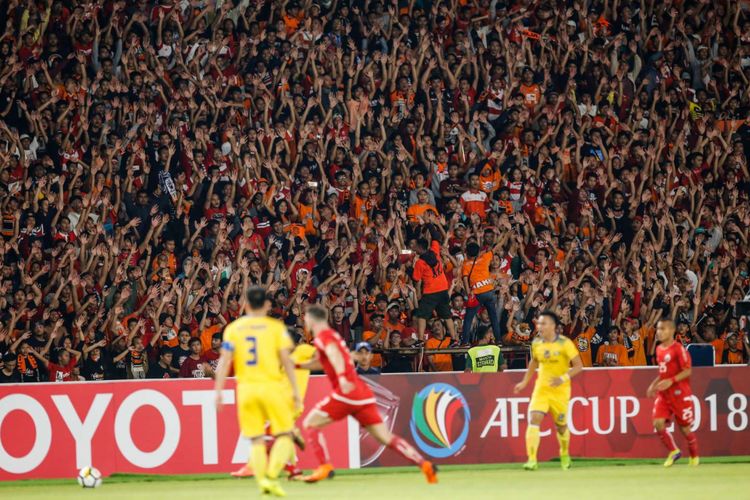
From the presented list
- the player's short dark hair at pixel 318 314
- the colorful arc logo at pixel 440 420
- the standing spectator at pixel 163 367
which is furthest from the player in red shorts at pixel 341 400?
the standing spectator at pixel 163 367

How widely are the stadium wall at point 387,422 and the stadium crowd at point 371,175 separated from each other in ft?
5.92

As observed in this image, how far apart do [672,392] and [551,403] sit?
1675 mm

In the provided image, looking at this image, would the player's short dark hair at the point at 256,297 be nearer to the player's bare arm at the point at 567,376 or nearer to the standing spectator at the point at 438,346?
the player's bare arm at the point at 567,376

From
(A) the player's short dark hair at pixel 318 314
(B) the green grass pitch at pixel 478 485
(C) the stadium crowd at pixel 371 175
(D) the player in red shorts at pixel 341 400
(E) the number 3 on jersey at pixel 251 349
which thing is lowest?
(B) the green grass pitch at pixel 478 485

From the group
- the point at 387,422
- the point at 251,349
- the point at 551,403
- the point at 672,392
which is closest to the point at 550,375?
the point at 551,403

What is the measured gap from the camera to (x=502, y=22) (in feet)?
71.8

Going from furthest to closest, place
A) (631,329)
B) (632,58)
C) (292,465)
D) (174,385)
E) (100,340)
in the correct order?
(632,58)
(631,329)
(100,340)
(174,385)
(292,465)

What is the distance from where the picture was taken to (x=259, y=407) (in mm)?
9945

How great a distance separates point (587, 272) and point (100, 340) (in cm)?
772

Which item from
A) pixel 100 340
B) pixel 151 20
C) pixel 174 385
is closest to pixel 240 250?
pixel 100 340

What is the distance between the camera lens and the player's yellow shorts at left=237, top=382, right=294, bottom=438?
988 centimetres

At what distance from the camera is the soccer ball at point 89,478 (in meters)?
12.9

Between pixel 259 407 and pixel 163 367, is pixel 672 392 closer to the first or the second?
pixel 259 407

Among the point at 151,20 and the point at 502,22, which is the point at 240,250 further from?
the point at 502,22
